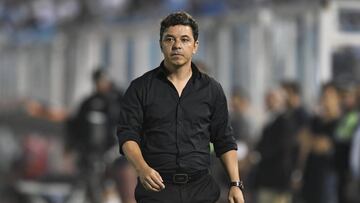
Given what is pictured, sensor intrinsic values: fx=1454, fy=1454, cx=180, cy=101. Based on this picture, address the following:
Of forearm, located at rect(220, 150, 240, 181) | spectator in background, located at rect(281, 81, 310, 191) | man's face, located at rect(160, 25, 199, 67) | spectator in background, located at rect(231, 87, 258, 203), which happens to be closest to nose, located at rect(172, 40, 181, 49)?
man's face, located at rect(160, 25, 199, 67)

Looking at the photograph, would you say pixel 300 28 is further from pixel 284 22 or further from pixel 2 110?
pixel 2 110

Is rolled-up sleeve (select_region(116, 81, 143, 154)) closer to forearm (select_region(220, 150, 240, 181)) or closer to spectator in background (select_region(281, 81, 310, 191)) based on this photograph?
forearm (select_region(220, 150, 240, 181))

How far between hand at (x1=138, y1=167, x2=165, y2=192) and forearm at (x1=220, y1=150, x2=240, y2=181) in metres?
0.42

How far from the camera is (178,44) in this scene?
7285 millimetres

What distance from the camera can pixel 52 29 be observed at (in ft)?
82.2

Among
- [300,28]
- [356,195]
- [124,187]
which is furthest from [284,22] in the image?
[356,195]

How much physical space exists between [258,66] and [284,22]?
2.45ft

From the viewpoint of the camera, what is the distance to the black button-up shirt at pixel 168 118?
24.2 feet

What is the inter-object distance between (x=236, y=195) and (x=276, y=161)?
7.40 m

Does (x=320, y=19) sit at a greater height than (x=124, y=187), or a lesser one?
greater

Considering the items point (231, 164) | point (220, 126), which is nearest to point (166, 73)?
point (220, 126)

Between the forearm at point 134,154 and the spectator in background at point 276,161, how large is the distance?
289 inches

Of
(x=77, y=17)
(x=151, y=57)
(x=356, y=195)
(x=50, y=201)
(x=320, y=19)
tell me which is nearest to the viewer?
(x=356, y=195)

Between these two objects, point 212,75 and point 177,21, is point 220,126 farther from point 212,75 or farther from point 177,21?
point 212,75
